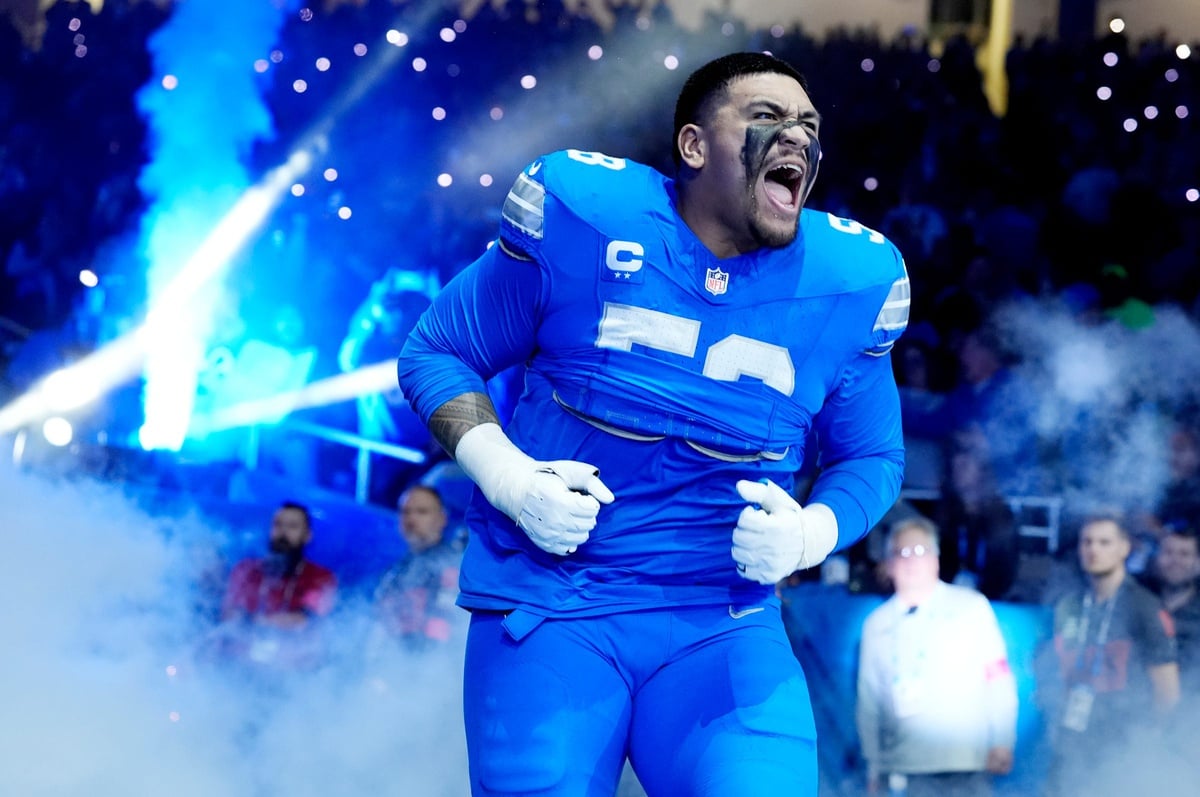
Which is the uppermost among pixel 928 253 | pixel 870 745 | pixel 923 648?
pixel 928 253

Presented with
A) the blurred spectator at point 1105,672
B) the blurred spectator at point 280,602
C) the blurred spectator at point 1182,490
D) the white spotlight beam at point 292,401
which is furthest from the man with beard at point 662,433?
the white spotlight beam at point 292,401

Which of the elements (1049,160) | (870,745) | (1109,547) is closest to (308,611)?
(870,745)

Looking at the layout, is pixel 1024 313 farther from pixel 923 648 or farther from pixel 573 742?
pixel 573 742

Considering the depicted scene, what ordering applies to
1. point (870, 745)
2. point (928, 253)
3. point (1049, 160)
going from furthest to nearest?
point (1049, 160) → point (928, 253) → point (870, 745)

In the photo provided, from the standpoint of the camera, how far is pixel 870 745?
14.7ft

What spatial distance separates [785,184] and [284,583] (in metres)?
3.64

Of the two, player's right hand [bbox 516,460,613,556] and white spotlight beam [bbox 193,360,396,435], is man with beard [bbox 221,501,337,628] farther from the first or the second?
player's right hand [bbox 516,460,613,556]

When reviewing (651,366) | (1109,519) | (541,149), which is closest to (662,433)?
(651,366)

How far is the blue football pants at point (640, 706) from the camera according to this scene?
181 centimetres

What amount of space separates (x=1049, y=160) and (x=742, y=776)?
19.2 ft

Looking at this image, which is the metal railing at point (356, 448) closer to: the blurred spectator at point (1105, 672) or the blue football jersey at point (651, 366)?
the blurred spectator at point (1105, 672)

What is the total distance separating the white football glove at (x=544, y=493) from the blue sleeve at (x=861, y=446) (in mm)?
418

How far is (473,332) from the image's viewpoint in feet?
7.00

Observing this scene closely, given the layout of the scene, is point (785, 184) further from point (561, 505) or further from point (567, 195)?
point (561, 505)
